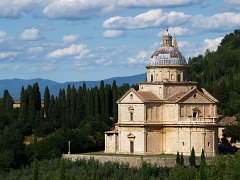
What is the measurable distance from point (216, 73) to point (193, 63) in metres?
13.5

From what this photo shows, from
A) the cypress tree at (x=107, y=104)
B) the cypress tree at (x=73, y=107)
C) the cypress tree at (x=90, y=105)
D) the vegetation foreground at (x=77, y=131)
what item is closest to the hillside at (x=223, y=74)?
the vegetation foreground at (x=77, y=131)

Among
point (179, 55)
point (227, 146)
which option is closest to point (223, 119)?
point (227, 146)

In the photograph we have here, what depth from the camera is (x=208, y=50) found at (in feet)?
484

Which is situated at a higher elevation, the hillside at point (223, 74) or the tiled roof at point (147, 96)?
the hillside at point (223, 74)

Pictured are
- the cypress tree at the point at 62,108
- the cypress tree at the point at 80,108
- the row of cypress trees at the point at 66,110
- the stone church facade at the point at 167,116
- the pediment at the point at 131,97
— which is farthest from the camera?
the cypress tree at the point at 80,108

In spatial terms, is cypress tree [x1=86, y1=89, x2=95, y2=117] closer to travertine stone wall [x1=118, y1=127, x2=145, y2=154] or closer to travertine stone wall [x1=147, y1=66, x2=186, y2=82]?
travertine stone wall [x1=118, y1=127, x2=145, y2=154]

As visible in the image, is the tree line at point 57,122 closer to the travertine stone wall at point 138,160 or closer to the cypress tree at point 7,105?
the cypress tree at point 7,105

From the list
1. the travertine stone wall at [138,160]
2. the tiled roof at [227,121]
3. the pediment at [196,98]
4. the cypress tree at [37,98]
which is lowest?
the travertine stone wall at [138,160]

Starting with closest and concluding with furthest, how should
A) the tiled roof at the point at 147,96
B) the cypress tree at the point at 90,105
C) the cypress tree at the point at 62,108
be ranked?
the tiled roof at the point at 147,96, the cypress tree at the point at 62,108, the cypress tree at the point at 90,105

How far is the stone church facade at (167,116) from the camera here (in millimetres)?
68688

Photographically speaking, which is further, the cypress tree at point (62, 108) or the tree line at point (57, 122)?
the cypress tree at point (62, 108)

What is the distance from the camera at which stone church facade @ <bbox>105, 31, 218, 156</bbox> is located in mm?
68688

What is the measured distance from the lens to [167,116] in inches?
2741

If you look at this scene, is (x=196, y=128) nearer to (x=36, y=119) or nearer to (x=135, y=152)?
(x=135, y=152)
